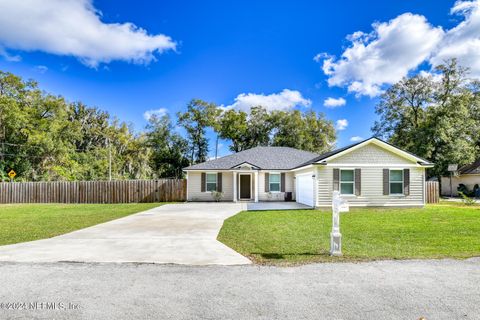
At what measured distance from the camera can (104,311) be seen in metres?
3.30

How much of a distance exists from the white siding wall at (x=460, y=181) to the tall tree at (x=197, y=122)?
86.4 feet

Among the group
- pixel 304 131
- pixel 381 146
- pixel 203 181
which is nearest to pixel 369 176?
pixel 381 146

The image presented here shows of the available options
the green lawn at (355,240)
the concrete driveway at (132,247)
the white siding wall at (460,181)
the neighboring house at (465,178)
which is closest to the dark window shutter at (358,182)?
the green lawn at (355,240)

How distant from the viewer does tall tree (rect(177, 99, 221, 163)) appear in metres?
36.8

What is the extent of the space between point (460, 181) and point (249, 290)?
31344 millimetres

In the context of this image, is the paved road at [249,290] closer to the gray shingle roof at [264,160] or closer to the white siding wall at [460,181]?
Result: the gray shingle roof at [264,160]

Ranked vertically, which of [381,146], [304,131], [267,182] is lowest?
[267,182]

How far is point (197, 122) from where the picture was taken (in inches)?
1462

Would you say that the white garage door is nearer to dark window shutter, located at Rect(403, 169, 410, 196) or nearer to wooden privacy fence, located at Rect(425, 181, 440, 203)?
dark window shutter, located at Rect(403, 169, 410, 196)

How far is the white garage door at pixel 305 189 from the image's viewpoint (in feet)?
53.5

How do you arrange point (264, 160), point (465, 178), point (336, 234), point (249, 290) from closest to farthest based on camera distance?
point (249, 290) < point (336, 234) < point (264, 160) < point (465, 178)

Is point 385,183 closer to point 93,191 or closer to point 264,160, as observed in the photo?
point 264,160

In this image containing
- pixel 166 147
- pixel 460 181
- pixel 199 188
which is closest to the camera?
pixel 199 188

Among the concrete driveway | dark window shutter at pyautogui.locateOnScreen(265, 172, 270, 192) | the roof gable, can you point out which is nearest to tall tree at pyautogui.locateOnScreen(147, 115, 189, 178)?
dark window shutter at pyautogui.locateOnScreen(265, 172, 270, 192)
